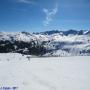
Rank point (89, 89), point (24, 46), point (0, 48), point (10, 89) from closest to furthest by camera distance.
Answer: point (10, 89) → point (89, 89) → point (0, 48) → point (24, 46)

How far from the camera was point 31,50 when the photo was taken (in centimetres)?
16250

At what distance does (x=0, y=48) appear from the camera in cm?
14862

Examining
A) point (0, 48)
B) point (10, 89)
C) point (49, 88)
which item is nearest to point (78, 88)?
point (49, 88)

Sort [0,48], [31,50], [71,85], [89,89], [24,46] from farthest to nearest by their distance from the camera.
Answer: [24,46], [31,50], [0,48], [71,85], [89,89]

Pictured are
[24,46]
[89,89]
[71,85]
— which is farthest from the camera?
[24,46]

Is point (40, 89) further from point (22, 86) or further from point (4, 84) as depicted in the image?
point (4, 84)

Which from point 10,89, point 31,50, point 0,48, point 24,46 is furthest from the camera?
point 24,46

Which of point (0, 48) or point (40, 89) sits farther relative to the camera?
point (0, 48)

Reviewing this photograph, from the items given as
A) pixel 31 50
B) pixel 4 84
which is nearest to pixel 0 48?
pixel 31 50

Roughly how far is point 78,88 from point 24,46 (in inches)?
6615

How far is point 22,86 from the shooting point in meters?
12.1

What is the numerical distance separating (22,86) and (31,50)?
151m

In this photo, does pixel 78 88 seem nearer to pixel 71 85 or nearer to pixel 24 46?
pixel 71 85

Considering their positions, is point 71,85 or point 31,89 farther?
point 71,85
